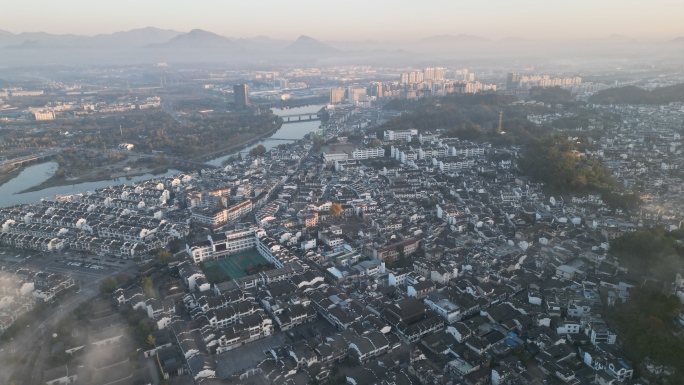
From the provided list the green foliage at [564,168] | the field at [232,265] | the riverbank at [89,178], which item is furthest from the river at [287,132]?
the green foliage at [564,168]

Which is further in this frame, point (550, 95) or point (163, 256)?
point (550, 95)

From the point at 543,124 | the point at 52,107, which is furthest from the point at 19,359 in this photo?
the point at 52,107

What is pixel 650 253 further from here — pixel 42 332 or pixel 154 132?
pixel 154 132

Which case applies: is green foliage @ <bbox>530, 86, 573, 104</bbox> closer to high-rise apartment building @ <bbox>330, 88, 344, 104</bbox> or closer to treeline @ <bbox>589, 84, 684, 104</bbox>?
treeline @ <bbox>589, 84, 684, 104</bbox>

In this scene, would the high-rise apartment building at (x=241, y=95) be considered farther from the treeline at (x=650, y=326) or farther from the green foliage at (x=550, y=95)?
the treeline at (x=650, y=326)

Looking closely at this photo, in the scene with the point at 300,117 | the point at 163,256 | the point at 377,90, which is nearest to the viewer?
the point at 163,256

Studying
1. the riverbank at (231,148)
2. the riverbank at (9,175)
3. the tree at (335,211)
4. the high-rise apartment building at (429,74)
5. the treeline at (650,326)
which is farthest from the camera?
the high-rise apartment building at (429,74)

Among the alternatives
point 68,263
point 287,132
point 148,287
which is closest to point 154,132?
point 287,132
